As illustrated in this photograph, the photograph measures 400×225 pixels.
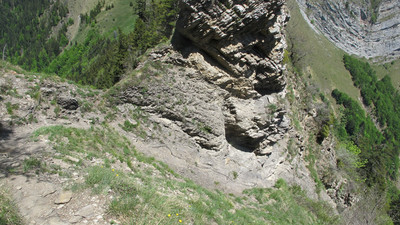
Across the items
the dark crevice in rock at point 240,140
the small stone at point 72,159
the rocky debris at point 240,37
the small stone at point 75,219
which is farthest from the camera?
the dark crevice in rock at point 240,140

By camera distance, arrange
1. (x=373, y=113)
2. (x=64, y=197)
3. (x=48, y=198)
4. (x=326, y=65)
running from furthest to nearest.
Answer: (x=373, y=113), (x=326, y=65), (x=64, y=197), (x=48, y=198)

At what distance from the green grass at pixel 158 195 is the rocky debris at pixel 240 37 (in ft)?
31.9

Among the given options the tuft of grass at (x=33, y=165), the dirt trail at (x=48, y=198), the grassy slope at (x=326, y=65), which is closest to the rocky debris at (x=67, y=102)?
the dirt trail at (x=48, y=198)

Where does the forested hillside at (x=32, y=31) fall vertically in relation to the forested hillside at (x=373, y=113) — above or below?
below

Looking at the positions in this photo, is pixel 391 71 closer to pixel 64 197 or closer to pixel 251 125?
pixel 251 125

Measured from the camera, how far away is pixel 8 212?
5.12 m

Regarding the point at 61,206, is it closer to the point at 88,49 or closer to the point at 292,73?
the point at 292,73

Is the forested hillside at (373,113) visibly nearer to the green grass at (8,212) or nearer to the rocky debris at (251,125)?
the rocky debris at (251,125)

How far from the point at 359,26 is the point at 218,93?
158 m

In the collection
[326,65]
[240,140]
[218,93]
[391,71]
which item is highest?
[391,71]

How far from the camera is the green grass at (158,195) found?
6535 mm

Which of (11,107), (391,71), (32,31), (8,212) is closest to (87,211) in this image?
(8,212)

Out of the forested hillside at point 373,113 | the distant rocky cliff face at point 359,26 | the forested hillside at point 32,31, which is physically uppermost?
the distant rocky cliff face at point 359,26

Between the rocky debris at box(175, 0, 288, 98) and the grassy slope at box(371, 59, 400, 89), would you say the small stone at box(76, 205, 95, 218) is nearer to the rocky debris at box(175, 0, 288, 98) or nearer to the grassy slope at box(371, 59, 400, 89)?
the rocky debris at box(175, 0, 288, 98)
